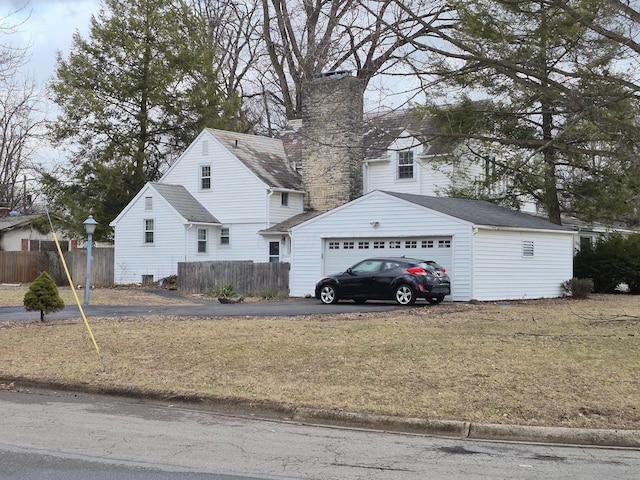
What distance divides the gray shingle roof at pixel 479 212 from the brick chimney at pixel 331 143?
617 cm

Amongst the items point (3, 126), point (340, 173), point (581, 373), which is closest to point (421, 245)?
point (340, 173)

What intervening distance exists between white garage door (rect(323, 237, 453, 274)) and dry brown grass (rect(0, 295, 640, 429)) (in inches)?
367

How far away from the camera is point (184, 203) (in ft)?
126

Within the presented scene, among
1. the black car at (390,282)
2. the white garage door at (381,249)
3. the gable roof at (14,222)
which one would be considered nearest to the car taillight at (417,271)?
the black car at (390,282)

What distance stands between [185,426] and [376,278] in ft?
53.1

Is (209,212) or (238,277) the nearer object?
(238,277)

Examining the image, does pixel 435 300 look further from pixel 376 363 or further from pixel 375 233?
pixel 376 363

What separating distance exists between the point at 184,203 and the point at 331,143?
24.8ft

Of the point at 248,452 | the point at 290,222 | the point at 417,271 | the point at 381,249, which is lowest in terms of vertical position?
the point at 248,452

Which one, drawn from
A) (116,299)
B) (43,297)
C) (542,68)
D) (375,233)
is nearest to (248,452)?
(542,68)

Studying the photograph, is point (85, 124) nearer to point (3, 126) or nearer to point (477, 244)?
point (3, 126)

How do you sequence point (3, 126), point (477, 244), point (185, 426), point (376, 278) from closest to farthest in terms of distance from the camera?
point (185, 426) → point (376, 278) → point (477, 244) → point (3, 126)

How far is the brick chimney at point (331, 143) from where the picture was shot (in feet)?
117

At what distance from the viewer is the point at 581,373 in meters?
11.2
